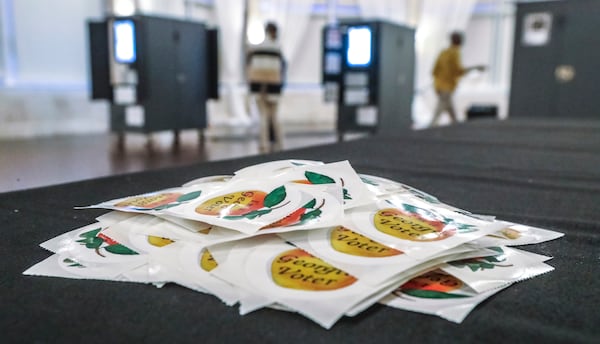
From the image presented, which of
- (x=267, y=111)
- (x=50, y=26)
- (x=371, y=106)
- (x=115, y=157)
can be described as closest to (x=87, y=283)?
(x=115, y=157)

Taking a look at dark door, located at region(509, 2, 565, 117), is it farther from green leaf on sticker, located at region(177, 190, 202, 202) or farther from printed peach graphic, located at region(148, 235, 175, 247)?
printed peach graphic, located at region(148, 235, 175, 247)

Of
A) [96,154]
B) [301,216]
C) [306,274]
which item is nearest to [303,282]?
[306,274]

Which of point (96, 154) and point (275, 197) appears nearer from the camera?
point (275, 197)

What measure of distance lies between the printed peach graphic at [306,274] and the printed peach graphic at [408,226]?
112 mm

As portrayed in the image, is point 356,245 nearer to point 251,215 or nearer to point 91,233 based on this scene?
point 251,215

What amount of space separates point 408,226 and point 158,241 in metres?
0.31

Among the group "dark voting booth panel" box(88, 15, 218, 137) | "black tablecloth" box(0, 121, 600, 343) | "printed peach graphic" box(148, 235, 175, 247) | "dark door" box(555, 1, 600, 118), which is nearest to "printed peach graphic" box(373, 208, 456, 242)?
"black tablecloth" box(0, 121, 600, 343)

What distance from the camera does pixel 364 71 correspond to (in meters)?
5.14

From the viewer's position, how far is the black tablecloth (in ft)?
1.57

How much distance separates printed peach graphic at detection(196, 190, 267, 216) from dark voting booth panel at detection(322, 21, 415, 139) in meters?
4.51

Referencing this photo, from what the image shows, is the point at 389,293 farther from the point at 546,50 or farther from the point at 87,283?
the point at 546,50

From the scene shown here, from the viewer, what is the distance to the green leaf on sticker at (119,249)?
647 mm

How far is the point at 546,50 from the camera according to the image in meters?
4.80

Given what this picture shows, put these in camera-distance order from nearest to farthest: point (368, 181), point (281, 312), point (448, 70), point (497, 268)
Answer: point (281, 312)
point (497, 268)
point (368, 181)
point (448, 70)
